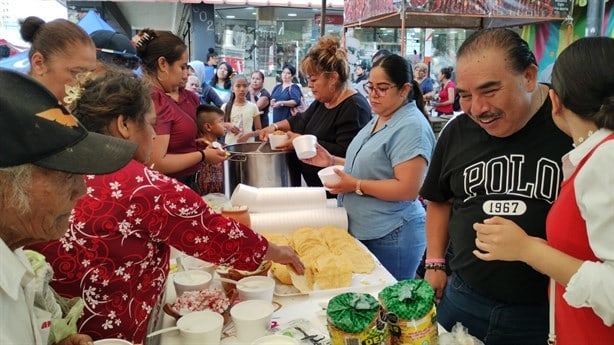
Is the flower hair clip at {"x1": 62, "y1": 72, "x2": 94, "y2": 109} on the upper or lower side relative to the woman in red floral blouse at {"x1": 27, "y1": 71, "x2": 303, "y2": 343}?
upper

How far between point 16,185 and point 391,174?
165 cm

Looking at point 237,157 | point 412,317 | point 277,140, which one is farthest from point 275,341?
point 277,140

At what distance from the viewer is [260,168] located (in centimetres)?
276

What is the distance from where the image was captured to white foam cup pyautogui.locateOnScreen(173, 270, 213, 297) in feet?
5.23

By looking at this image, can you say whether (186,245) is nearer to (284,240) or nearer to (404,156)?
(284,240)

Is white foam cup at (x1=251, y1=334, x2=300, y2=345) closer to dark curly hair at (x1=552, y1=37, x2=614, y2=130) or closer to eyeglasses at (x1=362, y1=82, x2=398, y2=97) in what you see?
dark curly hair at (x1=552, y1=37, x2=614, y2=130)

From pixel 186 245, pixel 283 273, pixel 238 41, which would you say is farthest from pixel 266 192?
pixel 238 41

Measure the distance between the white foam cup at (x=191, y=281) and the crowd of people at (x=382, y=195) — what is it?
0.38 ft

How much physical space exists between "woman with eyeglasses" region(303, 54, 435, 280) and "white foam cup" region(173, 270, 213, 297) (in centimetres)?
82

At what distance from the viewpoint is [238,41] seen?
1302 centimetres

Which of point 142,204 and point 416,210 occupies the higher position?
point 142,204

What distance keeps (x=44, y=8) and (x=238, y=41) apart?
8171 millimetres

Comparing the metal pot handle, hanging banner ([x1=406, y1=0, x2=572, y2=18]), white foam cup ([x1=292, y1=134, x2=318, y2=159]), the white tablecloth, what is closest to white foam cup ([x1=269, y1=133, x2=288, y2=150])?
the metal pot handle

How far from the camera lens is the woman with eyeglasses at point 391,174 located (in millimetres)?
2121
